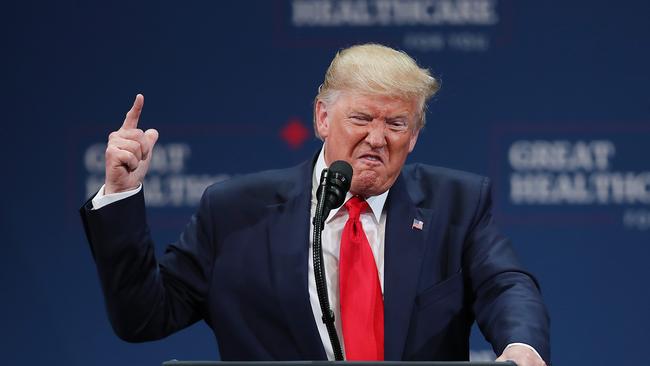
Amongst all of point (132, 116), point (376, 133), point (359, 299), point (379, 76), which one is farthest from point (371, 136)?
point (132, 116)

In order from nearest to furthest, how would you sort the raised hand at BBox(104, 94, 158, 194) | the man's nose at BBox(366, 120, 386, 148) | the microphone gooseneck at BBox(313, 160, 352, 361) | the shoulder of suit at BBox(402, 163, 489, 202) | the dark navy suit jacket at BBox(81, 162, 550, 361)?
the microphone gooseneck at BBox(313, 160, 352, 361) → the raised hand at BBox(104, 94, 158, 194) → the dark navy suit jacket at BBox(81, 162, 550, 361) → the man's nose at BBox(366, 120, 386, 148) → the shoulder of suit at BBox(402, 163, 489, 202)

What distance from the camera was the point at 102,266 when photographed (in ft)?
7.77

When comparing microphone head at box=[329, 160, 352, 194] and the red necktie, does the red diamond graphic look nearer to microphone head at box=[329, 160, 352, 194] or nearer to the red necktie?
the red necktie

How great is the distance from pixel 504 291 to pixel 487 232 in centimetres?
18

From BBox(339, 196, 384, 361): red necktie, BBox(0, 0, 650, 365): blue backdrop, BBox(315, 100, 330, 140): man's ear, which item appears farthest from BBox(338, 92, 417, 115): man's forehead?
BBox(0, 0, 650, 365): blue backdrop

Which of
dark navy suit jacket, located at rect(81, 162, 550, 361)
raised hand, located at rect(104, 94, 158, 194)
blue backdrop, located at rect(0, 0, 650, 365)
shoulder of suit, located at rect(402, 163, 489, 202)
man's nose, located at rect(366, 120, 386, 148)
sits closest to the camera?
raised hand, located at rect(104, 94, 158, 194)

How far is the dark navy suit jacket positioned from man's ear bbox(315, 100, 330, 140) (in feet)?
0.27

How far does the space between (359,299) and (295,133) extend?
1.45 meters

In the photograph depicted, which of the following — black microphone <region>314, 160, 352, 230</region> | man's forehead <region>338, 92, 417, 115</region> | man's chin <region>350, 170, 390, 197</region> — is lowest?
man's chin <region>350, 170, 390, 197</region>

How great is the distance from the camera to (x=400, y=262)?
2518 mm

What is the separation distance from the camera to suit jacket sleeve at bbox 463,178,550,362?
2.29 metres

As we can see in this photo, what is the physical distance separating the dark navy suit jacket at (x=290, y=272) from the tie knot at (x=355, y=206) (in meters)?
0.06

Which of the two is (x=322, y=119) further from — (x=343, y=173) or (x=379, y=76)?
(x=343, y=173)

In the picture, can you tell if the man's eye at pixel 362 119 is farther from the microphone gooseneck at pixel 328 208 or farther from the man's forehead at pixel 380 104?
the microphone gooseneck at pixel 328 208
